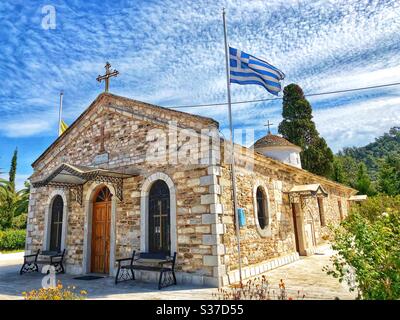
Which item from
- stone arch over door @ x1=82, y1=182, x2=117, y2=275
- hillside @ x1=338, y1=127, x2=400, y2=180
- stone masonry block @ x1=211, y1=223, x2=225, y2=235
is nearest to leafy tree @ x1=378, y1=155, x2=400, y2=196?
stone masonry block @ x1=211, y1=223, x2=225, y2=235

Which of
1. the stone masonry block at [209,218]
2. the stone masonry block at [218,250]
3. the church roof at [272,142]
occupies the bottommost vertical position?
the stone masonry block at [218,250]

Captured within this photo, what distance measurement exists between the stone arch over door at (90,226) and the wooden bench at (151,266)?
591mm

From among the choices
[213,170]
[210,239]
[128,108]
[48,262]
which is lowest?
[48,262]

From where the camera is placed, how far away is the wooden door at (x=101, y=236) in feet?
29.9

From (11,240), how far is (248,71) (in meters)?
20.2

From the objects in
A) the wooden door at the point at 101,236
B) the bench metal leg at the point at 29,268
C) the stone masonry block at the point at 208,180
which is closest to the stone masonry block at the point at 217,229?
the stone masonry block at the point at 208,180

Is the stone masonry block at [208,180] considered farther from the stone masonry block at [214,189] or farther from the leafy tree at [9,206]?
the leafy tree at [9,206]

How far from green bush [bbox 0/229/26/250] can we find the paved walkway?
39.9 feet

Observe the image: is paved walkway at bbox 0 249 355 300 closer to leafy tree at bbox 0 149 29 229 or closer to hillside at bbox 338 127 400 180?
leafy tree at bbox 0 149 29 229

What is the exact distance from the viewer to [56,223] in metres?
10.7

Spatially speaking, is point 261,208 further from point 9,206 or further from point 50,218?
point 9,206

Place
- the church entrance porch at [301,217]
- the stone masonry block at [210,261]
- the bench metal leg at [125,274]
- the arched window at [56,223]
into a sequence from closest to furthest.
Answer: the stone masonry block at [210,261] < the bench metal leg at [125,274] < the arched window at [56,223] < the church entrance porch at [301,217]

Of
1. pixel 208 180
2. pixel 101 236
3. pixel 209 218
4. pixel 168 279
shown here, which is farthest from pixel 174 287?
pixel 101 236
